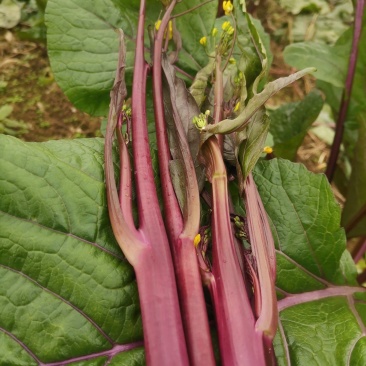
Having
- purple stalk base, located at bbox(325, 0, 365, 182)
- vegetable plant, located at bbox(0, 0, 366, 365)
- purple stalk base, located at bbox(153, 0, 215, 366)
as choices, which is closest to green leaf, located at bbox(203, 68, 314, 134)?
vegetable plant, located at bbox(0, 0, 366, 365)

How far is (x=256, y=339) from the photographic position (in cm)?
77

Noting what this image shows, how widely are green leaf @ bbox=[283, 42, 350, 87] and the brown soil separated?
0.84m

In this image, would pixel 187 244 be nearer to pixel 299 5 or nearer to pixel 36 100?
pixel 36 100

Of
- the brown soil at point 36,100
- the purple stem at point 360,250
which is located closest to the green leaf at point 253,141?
the purple stem at point 360,250

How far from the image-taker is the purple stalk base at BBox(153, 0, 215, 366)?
767 mm

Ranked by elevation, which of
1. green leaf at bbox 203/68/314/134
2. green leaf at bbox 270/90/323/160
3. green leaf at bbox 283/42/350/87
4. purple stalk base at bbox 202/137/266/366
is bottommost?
purple stalk base at bbox 202/137/266/366

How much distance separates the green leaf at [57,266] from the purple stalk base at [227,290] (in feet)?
0.52

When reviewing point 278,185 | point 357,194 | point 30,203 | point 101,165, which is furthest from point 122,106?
point 357,194

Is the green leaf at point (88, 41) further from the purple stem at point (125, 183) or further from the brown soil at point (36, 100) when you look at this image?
the brown soil at point (36, 100)

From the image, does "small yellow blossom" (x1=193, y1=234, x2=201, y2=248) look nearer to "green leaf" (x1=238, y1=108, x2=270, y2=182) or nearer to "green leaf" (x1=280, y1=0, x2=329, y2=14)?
"green leaf" (x1=238, y1=108, x2=270, y2=182)

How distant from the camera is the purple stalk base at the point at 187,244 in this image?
77 cm

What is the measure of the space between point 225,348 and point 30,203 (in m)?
0.39

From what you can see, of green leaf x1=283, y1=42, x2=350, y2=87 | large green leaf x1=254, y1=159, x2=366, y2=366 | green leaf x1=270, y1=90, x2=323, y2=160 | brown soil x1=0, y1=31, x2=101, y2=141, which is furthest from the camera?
brown soil x1=0, y1=31, x2=101, y2=141

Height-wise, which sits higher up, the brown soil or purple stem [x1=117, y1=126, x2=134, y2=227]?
the brown soil
